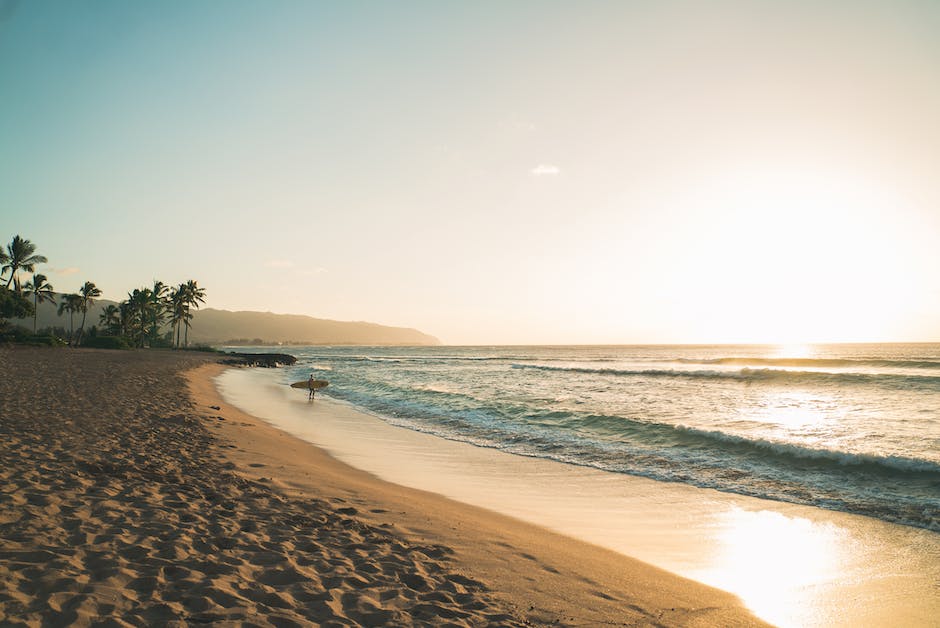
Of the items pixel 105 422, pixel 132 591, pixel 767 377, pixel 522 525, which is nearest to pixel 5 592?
pixel 132 591

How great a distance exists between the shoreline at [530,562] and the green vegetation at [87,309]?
68.8 m

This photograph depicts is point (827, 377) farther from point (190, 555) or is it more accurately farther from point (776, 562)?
point (190, 555)

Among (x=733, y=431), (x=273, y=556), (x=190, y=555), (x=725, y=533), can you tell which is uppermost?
(x=190, y=555)

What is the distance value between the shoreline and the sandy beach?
3 cm

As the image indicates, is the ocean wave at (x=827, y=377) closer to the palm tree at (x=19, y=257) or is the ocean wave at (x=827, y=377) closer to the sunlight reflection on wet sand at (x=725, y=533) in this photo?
the sunlight reflection on wet sand at (x=725, y=533)

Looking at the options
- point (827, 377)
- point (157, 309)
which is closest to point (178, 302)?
point (157, 309)

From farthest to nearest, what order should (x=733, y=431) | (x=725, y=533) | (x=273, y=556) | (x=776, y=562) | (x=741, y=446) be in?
(x=733, y=431)
(x=741, y=446)
(x=725, y=533)
(x=776, y=562)
(x=273, y=556)

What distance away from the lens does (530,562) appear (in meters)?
6.16

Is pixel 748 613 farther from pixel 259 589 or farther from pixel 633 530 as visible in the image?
pixel 259 589

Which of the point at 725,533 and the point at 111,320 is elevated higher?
the point at 111,320

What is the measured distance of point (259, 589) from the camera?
15.0 ft

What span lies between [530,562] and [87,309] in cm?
9869

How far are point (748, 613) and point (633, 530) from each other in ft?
9.23

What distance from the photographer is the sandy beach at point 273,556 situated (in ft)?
14.0
